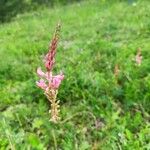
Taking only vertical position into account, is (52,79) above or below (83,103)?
above

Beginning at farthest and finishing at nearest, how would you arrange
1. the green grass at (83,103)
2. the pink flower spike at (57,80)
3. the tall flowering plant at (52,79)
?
the green grass at (83,103) → the pink flower spike at (57,80) → the tall flowering plant at (52,79)

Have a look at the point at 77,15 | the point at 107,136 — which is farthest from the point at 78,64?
the point at 77,15

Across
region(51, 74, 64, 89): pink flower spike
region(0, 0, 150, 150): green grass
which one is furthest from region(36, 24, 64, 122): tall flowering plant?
region(0, 0, 150, 150): green grass

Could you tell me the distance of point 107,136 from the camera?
4.42m

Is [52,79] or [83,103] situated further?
[83,103]

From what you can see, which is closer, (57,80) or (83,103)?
(57,80)

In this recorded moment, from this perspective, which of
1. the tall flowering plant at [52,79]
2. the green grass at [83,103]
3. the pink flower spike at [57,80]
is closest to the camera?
the tall flowering plant at [52,79]

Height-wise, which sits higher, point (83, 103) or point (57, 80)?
point (57, 80)

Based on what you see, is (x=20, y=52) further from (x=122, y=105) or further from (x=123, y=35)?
(x=122, y=105)

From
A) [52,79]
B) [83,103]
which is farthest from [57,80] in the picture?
[83,103]

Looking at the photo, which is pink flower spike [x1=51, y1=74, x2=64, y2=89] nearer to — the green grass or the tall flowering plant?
the tall flowering plant

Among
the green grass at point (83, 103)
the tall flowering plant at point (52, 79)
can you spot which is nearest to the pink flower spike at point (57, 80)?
the tall flowering plant at point (52, 79)

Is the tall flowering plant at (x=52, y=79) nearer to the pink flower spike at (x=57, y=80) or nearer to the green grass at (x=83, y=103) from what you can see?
the pink flower spike at (x=57, y=80)

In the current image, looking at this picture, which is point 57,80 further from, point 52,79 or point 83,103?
point 83,103
